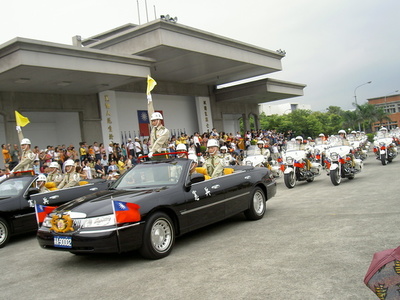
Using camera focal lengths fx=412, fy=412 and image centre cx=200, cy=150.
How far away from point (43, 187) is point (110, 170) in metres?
8.30

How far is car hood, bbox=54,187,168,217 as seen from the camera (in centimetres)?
591

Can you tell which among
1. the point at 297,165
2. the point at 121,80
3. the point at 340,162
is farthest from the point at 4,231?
the point at 121,80

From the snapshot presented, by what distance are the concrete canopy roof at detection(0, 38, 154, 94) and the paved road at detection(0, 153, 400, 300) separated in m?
9.58

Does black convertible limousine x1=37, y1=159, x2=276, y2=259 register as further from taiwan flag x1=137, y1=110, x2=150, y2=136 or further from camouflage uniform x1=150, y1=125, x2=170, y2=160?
taiwan flag x1=137, y1=110, x2=150, y2=136

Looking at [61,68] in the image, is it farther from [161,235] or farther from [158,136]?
[161,235]

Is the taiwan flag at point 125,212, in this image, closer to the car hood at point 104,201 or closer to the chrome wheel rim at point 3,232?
the car hood at point 104,201

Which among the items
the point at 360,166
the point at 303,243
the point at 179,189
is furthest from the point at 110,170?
the point at 303,243

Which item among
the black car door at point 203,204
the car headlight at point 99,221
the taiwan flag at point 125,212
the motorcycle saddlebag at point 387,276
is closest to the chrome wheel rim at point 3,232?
the car headlight at point 99,221

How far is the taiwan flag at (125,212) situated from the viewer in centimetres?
575

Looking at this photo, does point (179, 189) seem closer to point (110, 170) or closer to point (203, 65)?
point (110, 170)

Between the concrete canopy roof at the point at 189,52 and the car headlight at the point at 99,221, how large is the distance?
1522 centimetres

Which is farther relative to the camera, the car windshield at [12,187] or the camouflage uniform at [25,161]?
the camouflage uniform at [25,161]

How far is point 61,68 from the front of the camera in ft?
55.8

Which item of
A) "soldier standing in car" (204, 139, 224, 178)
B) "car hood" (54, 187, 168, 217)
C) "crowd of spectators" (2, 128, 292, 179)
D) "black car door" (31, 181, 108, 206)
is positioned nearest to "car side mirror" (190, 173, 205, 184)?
"car hood" (54, 187, 168, 217)
